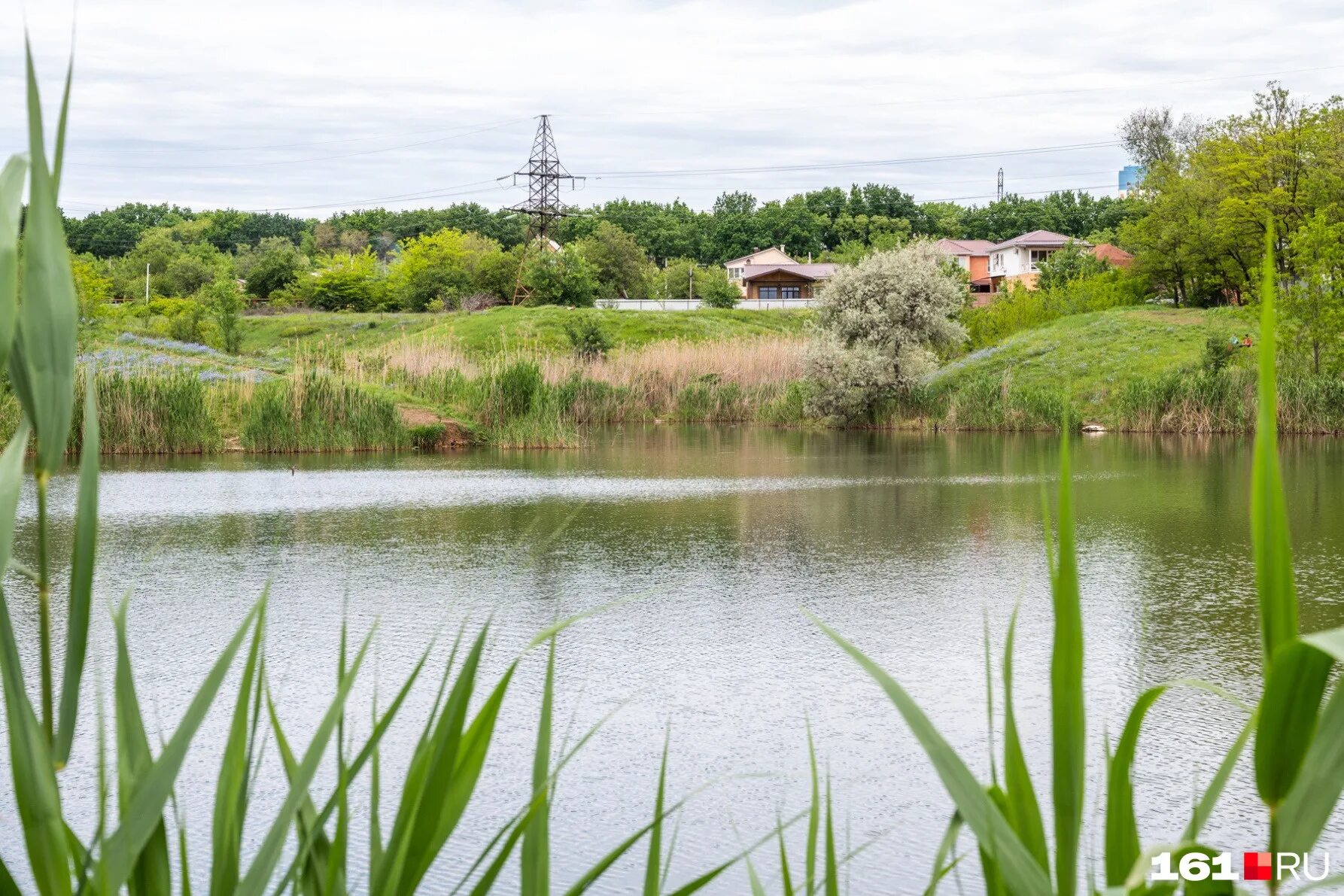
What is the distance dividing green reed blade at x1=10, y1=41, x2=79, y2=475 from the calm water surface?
654 millimetres

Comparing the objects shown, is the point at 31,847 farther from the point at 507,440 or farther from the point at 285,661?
the point at 507,440

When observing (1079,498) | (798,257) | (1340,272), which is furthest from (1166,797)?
(798,257)

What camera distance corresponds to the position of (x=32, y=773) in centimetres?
97

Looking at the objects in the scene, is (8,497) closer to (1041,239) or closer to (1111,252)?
(1111,252)

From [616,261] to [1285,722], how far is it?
200ft

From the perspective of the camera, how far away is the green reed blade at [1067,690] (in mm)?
973

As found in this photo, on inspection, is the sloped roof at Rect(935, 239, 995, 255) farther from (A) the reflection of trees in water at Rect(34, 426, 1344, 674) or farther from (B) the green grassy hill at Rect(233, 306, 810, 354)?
(A) the reflection of trees in water at Rect(34, 426, 1344, 674)

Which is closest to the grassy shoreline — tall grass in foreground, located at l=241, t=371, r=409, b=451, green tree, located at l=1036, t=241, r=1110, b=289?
tall grass in foreground, located at l=241, t=371, r=409, b=451

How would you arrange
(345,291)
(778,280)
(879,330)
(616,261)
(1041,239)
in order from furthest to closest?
(1041,239) → (778,280) → (616,261) → (345,291) → (879,330)

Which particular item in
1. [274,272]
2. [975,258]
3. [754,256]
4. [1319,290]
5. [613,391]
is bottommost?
[613,391]

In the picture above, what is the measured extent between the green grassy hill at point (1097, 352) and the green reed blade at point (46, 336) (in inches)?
1021

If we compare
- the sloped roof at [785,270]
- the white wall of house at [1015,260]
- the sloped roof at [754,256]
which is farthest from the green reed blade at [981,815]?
the sloped roof at [754,256]

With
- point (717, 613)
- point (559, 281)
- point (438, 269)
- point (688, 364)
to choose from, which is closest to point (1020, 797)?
point (717, 613)

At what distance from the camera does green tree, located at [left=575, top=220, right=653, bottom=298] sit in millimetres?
60219
